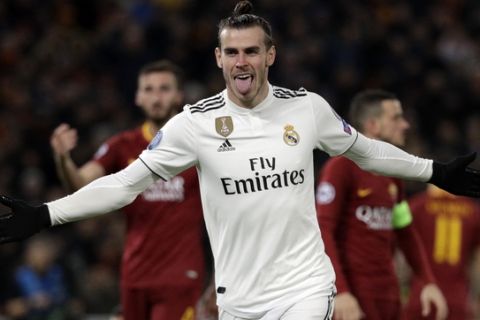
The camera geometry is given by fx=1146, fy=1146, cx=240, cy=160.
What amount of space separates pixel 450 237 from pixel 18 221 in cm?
526

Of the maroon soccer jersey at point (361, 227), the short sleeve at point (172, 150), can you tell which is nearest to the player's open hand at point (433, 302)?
the maroon soccer jersey at point (361, 227)

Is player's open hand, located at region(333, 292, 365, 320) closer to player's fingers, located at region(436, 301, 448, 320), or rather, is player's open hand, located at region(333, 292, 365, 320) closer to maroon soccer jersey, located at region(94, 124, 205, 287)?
player's fingers, located at region(436, 301, 448, 320)

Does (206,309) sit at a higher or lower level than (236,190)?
lower

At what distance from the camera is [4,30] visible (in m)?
16.0

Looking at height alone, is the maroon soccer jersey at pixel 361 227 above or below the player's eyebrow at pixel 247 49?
below

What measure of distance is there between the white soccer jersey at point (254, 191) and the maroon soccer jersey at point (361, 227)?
1.39 m

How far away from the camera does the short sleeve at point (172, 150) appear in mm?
5723

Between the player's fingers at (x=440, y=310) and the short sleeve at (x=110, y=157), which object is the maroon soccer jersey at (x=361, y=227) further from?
the short sleeve at (x=110, y=157)

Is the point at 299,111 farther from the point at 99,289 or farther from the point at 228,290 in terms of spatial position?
the point at 99,289

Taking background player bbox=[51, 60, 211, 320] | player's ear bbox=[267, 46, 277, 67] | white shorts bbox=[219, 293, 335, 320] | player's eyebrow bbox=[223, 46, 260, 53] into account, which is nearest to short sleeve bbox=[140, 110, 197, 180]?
player's eyebrow bbox=[223, 46, 260, 53]

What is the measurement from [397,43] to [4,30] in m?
5.66

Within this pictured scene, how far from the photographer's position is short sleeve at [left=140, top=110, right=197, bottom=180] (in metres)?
5.72

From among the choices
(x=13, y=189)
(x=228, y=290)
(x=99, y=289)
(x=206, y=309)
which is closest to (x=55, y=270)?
(x=99, y=289)

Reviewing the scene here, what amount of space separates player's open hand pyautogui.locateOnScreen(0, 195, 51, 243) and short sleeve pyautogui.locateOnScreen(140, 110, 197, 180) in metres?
0.61
